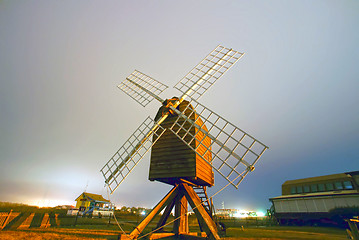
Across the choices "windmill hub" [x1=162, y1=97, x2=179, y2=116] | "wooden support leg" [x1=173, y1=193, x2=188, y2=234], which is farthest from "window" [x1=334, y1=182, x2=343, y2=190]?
"windmill hub" [x1=162, y1=97, x2=179, y2=116]

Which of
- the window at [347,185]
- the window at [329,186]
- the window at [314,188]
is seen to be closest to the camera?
the window at [347,185]

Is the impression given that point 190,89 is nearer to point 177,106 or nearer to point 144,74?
point 177,106

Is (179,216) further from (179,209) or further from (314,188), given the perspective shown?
(314,188)

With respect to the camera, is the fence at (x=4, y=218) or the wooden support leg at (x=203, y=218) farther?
the fence at (x=4, y=218)

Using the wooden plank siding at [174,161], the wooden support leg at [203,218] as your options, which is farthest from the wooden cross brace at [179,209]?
the wooden plank siding at [174,161]

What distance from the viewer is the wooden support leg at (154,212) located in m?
7.97

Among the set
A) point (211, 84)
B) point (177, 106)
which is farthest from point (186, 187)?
point (211, 84)

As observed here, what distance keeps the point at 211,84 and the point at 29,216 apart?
59.0ft

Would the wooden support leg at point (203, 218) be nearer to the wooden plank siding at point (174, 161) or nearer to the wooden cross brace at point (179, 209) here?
the wooden cross brace at point (179, 209)

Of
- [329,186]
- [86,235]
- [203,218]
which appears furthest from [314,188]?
[86,235]

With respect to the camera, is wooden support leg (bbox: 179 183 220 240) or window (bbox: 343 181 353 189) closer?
wooden support leg (bbox: 179 183 220 240)

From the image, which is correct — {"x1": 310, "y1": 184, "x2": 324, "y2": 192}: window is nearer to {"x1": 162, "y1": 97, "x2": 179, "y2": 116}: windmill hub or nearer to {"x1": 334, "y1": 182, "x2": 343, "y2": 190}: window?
{"x1": 334, "y1": 182, "x2": 343, "y2": 190}: window

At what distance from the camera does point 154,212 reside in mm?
9141

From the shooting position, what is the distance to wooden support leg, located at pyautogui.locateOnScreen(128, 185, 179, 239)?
7.97 metres
